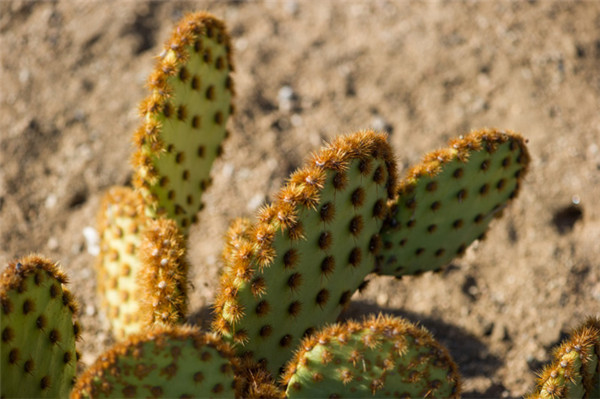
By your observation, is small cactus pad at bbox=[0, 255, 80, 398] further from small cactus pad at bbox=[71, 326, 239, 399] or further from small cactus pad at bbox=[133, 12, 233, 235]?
small cactus pad at bbox=[133, 12, 233, 235]

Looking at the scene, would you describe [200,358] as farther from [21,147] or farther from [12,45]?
[12,45]

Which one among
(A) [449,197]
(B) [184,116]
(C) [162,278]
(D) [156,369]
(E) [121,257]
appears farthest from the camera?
(E) [121,257]

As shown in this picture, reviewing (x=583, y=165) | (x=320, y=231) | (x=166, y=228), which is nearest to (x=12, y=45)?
(x=166, y=228)

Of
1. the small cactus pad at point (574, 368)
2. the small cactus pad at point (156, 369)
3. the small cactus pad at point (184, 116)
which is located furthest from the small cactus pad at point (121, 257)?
the small cactus pad at point (574, 368)

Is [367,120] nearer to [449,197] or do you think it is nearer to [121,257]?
[449,197]

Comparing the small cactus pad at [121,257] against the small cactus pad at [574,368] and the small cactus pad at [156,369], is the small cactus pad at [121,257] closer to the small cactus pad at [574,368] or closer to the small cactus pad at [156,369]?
the small cactus pad at [156,369]

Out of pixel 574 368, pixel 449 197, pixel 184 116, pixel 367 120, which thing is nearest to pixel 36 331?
pixel 184 116
